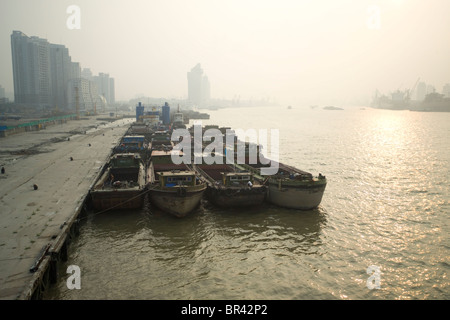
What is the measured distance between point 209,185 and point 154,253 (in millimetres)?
9496

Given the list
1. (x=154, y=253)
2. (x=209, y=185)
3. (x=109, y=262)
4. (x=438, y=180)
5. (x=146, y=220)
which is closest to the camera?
(x=109, y=262)

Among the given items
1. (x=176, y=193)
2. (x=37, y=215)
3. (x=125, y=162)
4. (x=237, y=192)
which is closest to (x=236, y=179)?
(x=237, y=192)

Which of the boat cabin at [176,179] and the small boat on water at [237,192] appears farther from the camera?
the small boat on water at [237,192]

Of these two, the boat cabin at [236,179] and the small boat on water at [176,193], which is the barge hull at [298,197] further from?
the small boat on water at [176,193]

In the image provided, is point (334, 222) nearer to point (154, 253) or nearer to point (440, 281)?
point (440, 281)

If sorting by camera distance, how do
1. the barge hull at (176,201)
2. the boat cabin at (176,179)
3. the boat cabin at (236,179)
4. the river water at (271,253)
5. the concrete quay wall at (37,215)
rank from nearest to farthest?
the concrete quay wall at (37,215)
the river water at (271,253)
the barge hull at (176,201)
the boat cabin at (176,179)
the boat cabin at (236,179)

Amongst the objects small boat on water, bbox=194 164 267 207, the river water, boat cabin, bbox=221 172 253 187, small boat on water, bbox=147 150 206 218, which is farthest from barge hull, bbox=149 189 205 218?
boat cabin, bbox=221 172 253 187

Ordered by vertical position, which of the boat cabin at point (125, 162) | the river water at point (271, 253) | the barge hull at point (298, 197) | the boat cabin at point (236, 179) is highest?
the boat cabin at point (125, 162)

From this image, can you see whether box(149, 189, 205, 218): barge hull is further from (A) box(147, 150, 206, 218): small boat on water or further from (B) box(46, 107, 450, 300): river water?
(B) box(46, 107, 450, 300): river water

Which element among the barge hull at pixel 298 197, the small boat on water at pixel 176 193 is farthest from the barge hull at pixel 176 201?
the barge hull at pixel 298 197

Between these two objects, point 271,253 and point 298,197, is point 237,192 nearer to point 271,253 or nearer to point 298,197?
point 298,197

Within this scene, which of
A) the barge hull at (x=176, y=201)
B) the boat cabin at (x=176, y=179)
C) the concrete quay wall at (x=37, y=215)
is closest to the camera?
the concrete quay wall at (x=37, y=215)
